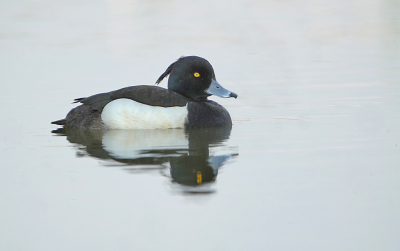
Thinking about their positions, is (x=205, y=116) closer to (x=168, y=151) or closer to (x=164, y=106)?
(x=164, y=106)

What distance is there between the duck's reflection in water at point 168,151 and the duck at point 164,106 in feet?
0.41

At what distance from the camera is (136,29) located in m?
16.7

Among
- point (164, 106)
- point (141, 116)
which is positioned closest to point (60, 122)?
point (141, 116)

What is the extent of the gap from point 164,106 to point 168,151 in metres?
1.42

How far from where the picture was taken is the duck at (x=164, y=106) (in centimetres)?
786

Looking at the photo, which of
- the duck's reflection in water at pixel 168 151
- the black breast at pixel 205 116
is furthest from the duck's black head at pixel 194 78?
the duck's reflection in water at pixel 168 151

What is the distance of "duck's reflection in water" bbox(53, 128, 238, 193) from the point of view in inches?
219

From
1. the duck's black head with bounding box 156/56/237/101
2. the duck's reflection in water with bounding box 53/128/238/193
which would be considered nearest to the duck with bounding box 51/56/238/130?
the duck's black head with bounding box 156/56/237/101

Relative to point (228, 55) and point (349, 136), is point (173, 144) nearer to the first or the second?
point (349, 136)

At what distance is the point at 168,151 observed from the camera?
258 inches

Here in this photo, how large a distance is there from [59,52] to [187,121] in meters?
6.90

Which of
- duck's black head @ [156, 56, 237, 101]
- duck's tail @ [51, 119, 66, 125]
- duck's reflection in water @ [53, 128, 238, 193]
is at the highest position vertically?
duck's black head @ [156, 56, 237, 101]

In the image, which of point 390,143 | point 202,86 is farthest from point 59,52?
point 390,143

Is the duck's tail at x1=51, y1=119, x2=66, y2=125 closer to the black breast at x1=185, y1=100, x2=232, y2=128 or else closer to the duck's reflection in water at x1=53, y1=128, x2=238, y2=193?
the duck's reflection in water at x1=53, y1=128, x2=238, y2=193
